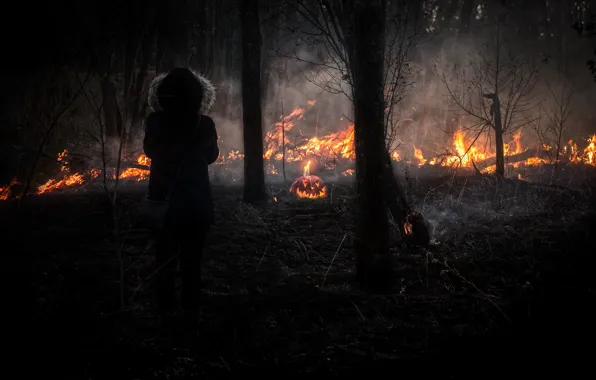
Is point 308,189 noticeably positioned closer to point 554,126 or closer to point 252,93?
point 252,93

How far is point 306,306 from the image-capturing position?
12.3ft

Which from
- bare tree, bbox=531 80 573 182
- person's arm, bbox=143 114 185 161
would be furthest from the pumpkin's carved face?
bare tree, bbox=531 80 573 182

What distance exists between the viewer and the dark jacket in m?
3.35

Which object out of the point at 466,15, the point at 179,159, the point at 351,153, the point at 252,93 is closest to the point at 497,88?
the point at 252,93

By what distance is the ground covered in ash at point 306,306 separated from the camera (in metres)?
2.77

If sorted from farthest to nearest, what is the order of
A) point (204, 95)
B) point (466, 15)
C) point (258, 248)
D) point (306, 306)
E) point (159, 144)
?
point (466, 15) < point (258, 248) < point (306, 306) < point (204, 95) < point (159, 144)

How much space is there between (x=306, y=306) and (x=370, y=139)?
1.80m

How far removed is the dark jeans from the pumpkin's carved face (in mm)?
6978

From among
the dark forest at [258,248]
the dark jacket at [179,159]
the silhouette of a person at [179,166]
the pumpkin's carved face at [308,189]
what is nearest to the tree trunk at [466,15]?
the dark forest at [258,248]

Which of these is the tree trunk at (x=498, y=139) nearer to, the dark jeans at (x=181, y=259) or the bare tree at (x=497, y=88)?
the bare tree at (x=497, y=88)

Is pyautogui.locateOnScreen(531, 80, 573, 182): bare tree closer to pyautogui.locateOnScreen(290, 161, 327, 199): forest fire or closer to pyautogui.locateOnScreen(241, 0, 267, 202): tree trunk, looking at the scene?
pyautogui.locateOnScreen(290, 161, 327, 199): forest fire

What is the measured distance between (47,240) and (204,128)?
4.36 m

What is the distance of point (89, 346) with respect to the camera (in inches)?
116

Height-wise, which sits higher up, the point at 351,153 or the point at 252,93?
the point at 252,93
